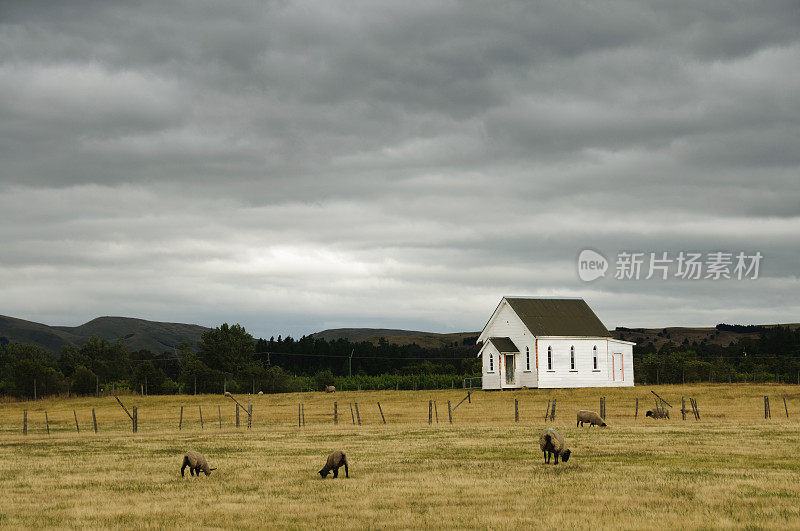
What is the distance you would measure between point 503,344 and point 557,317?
609 centimetres

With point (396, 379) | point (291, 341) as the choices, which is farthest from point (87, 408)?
point (291, 341)

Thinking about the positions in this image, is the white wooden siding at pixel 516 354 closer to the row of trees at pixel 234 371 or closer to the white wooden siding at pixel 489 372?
the white wooden siding at pixel 489 372

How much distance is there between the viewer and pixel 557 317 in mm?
80625

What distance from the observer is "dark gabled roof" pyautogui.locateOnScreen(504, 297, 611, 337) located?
257 feet

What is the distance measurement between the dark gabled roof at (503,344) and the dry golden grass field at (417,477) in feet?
95.3

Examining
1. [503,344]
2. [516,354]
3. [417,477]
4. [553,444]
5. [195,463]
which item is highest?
[503,344]

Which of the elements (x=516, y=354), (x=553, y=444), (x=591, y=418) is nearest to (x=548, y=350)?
(x=516, y=354)

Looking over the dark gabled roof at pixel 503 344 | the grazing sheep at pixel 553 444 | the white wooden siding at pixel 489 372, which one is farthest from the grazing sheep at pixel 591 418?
the white wooden siding at pixel 489 372

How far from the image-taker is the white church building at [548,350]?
7700 cm

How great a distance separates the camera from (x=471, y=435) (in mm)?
38250

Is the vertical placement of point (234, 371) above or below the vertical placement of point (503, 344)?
below

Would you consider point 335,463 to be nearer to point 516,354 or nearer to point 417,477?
point 417,477

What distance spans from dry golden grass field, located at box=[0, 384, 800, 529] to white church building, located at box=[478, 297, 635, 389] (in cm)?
2736

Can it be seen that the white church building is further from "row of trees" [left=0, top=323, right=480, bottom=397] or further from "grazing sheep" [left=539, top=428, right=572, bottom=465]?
"grazing sheep" [left=539, top=428, right=572, bottom=465]
